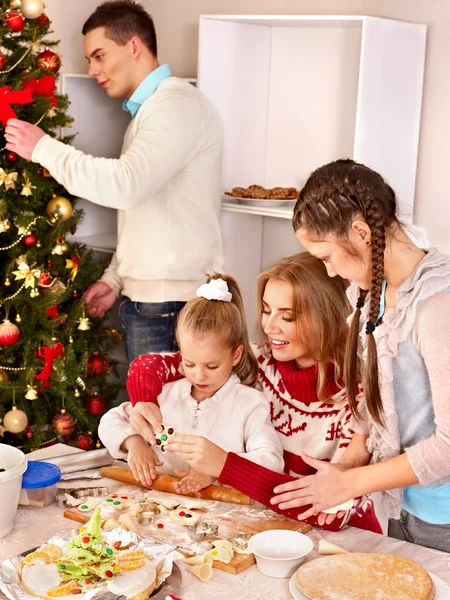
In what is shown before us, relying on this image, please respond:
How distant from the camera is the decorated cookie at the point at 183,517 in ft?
4.86

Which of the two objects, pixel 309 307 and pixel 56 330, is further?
pixel 56 330

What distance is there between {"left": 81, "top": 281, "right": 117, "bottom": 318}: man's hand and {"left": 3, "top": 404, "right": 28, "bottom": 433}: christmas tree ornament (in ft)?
1.42

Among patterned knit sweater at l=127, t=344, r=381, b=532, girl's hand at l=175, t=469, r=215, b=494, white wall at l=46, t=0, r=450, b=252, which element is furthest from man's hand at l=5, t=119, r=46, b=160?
girl's hand at l=175, t=469, r=215, b=494

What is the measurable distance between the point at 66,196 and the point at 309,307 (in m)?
1.30

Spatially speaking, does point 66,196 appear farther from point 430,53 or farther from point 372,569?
point 372,569

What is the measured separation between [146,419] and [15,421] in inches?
40.9

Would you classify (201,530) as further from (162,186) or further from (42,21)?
(42,21)

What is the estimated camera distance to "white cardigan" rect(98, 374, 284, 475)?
70.6 inches

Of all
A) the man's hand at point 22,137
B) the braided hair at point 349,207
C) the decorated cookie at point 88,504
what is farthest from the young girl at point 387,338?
the man's hand at point 22,137

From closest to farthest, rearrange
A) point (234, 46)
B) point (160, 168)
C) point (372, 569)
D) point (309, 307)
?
point (372, 569)
point (309, 307)
point (160, 168)
point (234, 46)

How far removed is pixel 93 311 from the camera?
9.67 feet

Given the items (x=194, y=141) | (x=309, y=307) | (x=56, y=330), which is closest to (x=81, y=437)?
(x=56, y=330)

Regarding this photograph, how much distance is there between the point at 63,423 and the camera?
285 centimetres

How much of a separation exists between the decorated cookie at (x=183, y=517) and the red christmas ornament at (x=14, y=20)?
167 centimetres
